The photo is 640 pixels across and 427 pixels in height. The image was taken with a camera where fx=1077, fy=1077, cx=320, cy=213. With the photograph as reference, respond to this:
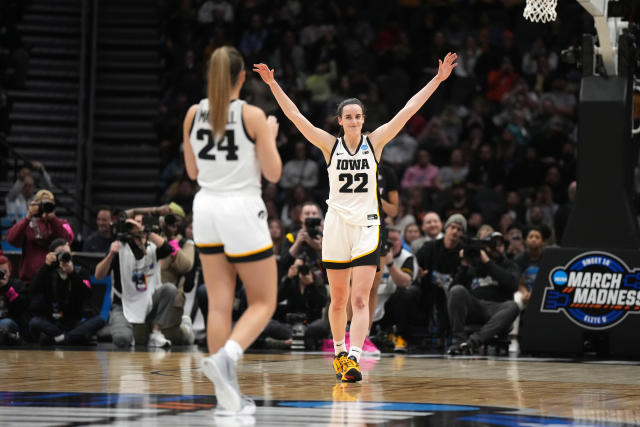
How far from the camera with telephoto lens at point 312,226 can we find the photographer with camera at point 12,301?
3.39m

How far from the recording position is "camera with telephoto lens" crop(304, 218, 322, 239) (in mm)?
11562

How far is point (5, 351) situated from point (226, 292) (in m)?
5.46

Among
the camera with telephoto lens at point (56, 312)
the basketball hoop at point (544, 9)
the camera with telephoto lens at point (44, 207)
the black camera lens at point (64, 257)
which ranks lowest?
the camera with telephoto lens at point (56, 312)

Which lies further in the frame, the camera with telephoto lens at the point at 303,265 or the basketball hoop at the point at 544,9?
the camera with telephoto lens at the point at 303,265

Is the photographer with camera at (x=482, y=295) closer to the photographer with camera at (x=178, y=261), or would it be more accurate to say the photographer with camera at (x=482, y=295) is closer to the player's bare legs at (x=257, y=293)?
the photographer with camera at (x=178, y=261)

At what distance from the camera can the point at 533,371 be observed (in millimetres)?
8969

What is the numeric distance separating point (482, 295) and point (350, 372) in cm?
420

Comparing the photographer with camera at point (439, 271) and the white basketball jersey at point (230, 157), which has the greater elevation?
the white basketball jersey at point (230, 157)

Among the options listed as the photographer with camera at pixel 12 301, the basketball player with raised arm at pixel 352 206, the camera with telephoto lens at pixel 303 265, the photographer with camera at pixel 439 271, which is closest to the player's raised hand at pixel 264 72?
the basketball player with raised arm at pixel 352 206

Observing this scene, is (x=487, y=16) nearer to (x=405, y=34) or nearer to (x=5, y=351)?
(x=405, y=34)

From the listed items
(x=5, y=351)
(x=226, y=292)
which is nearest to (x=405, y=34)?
(x=5, y=351)

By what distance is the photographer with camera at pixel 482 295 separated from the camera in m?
11.1

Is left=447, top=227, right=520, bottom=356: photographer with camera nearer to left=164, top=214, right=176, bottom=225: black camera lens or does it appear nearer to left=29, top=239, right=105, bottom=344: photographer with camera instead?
left=164, top=214, right=176, bottom=225: black camera lens

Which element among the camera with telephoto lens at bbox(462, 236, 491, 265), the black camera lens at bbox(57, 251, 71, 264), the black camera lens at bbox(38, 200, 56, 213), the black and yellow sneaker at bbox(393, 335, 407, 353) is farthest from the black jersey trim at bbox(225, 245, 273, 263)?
the black camera lens at bbox(38, 200, 56, 213)
